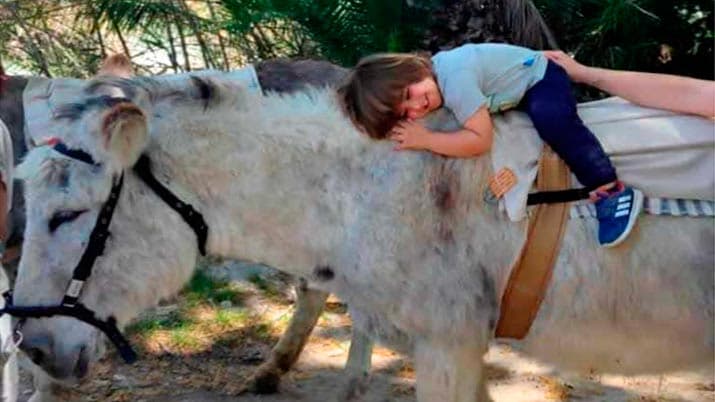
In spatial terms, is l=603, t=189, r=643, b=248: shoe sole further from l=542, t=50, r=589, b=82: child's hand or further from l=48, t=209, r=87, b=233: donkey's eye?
l=48, t=209, r=87, b=233: donkey's eye

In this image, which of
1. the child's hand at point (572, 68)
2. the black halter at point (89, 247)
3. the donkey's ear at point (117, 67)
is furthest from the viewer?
the donkey's ear at point (117, 67)

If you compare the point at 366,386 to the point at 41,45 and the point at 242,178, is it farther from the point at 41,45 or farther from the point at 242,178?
the point at 41,45

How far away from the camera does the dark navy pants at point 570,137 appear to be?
2.90m

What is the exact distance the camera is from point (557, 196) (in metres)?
2.94

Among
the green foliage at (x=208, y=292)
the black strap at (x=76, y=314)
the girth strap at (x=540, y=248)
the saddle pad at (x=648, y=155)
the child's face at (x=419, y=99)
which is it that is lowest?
the green foliage at (x=208, y=292)

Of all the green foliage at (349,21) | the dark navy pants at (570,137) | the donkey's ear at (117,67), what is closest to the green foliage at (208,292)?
the green foliage at (349,21)

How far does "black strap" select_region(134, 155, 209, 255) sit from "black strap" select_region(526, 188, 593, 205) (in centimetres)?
93

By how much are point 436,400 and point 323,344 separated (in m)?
2.42

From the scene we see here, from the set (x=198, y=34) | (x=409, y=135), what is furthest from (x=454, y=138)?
(x=198, y=34)

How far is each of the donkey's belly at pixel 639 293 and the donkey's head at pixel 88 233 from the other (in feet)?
3.55

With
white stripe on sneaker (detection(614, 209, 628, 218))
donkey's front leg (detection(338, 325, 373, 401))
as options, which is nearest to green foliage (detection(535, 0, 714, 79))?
donkey's front leg (detection(338, 325, 373, 401))

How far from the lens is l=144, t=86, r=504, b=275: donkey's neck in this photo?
2984 millimetres

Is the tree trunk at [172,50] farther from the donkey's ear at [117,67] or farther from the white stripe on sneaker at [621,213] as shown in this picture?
the white stripe on sneaker at [621,213]

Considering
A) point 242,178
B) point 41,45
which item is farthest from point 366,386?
point 41,45
